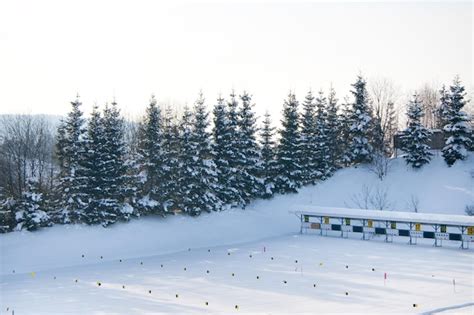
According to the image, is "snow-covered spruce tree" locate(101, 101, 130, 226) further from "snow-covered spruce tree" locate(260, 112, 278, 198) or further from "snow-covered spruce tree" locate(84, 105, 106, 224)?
"snow-covered spruce tree" locate(260, 112, 278, 198)

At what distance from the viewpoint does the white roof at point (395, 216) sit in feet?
89.6

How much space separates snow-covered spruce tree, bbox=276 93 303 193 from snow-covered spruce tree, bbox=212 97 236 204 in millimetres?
5224

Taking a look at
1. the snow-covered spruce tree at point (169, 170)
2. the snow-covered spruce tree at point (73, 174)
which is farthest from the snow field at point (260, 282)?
the snow-covered spruce tree at point (169, 170)

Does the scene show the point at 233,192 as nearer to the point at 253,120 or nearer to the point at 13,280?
the point at 253,120

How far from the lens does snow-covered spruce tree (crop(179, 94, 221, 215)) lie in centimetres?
3319

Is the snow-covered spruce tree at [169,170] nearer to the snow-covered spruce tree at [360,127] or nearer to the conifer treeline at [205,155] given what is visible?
the conifer treeline at [205,155]

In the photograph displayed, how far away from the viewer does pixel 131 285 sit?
20.0 meters

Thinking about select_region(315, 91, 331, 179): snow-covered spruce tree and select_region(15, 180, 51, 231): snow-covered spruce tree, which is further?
select_region(315, 91, 331, 179): snow-covered spruce tree

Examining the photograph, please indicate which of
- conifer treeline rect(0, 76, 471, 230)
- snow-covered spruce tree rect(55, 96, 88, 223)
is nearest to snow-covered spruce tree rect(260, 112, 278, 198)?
conifer treeline rect(0, 76, 471, 230)

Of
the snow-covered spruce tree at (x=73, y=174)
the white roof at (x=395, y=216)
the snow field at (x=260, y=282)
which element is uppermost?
the snow-covered spruce tree at (x=73, y=174)

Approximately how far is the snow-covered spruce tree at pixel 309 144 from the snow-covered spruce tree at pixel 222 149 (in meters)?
7.56

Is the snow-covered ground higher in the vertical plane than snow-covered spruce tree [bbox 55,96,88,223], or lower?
lower

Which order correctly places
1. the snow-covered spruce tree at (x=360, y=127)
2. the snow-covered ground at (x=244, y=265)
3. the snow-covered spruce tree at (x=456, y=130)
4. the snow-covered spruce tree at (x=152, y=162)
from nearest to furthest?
the snow-covered ground at (x=244, y=265) → the snow-covered spruce tree at (x=152, y=162) → the snow-covered spruce tree at (x=456, y=130) → the snow-covered spruce tree at (x=360, y=127)

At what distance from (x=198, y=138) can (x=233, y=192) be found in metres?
5.01
